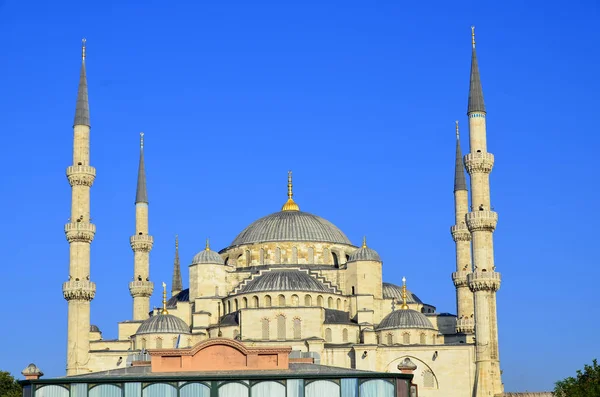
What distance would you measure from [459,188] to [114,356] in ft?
65.8

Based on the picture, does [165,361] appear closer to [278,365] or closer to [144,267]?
[278,365]

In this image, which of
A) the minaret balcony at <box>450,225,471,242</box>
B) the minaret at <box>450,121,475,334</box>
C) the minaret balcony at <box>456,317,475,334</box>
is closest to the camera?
the minaret balcony at <box>456,317,475,334</box>

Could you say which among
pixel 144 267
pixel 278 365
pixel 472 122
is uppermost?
pixel 472 122

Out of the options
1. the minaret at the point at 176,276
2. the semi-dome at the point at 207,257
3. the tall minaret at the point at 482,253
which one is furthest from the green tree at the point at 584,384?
the minaret at the point at 176,276

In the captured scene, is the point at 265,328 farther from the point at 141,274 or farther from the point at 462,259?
the point at 462,259

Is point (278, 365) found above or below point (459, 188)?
below

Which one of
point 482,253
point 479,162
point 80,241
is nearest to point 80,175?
point 80,241

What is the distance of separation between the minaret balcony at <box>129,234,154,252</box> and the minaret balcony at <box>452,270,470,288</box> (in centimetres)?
1579

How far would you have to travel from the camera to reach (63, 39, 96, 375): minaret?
56.4 meters

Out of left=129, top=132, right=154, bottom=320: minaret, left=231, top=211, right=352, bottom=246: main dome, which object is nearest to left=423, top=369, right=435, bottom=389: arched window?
left=231, top=211, right=352, bottom=246: main dome

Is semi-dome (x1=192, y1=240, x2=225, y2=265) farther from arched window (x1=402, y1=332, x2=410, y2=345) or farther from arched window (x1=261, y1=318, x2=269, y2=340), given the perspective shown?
arched window (x1=402, y1=332, x2=410, y2=345)

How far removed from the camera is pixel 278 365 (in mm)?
36406

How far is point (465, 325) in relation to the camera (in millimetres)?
61969

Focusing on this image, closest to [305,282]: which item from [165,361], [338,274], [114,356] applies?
[338,274]
